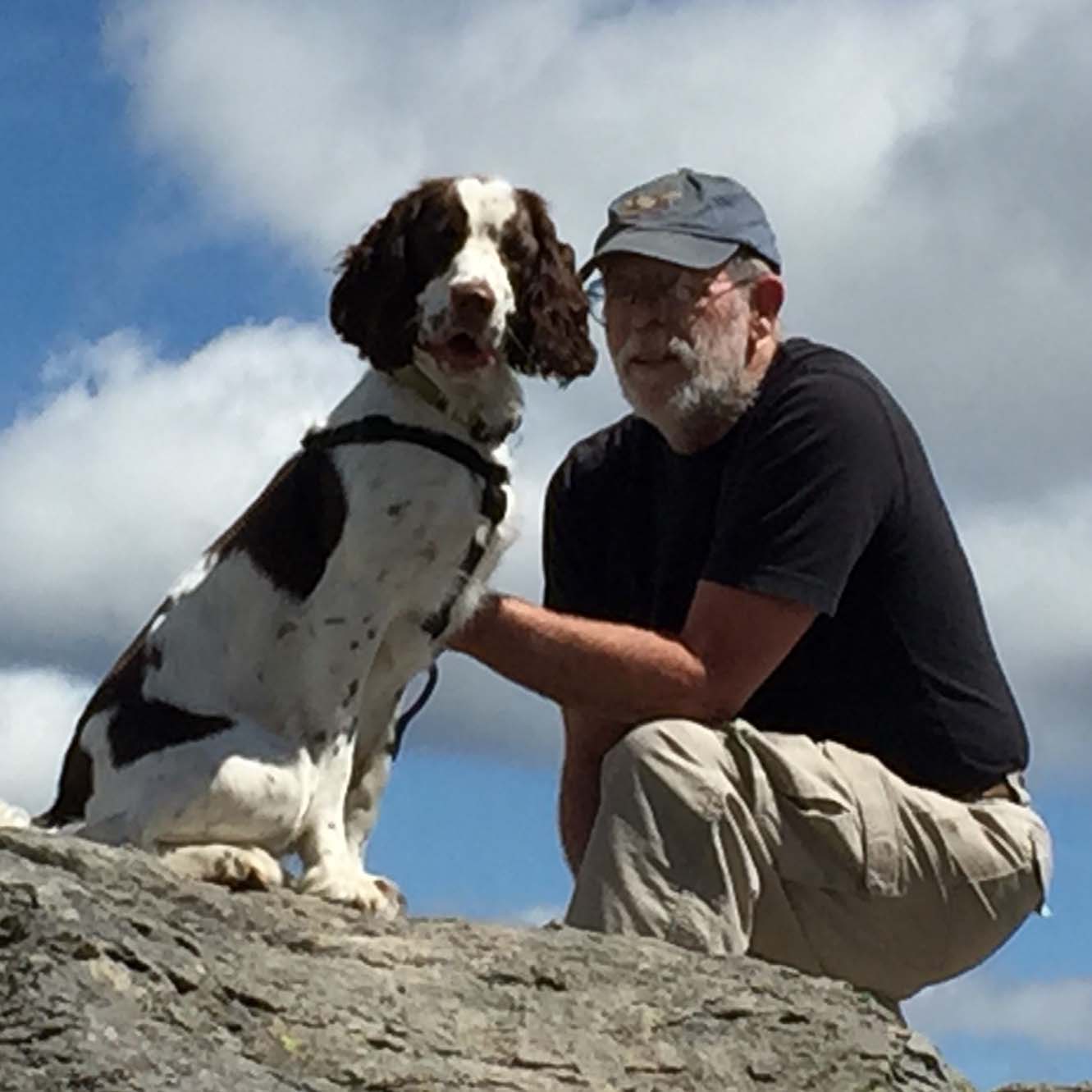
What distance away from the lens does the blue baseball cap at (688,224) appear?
237 inches

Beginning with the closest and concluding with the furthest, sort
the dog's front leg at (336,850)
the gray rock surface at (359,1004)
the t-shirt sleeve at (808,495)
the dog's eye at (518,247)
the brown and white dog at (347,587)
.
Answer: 1. the gray rock surface at (359,1004)
2. the dog's front leg at (336,850)
3. the brown and white dog at (347,587)
4. the t-shirt sleeve at (808,495)
5. the dog's eye at (518,247)

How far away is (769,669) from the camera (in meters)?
5.74

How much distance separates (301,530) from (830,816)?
1.47 m

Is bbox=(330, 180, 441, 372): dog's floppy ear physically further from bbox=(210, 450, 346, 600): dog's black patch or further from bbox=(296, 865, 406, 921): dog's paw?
bbox=(296, 865, 406, 921): dog's paw

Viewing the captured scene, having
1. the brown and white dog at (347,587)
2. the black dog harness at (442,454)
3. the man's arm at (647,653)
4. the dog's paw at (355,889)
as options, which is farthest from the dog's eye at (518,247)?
the dog's paw at (355,889)

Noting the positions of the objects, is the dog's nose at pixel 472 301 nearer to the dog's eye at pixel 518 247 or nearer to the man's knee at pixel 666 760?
the dog's eye at pixel 518 247

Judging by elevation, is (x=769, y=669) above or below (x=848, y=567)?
below

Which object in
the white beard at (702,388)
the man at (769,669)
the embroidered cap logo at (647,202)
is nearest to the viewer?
the man at (769,669)

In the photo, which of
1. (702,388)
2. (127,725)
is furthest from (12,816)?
(702,388)

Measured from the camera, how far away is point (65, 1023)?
375 cm

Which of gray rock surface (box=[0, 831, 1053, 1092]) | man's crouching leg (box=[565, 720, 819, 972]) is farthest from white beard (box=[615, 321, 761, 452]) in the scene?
gray rock surface (box=[0, 831, 1053, 1092])

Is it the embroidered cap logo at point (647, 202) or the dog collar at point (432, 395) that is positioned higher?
the embroidered cap logo at point (647, 202)

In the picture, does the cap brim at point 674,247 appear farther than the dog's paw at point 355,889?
Yes

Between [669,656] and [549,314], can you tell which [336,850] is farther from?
[549,314]
